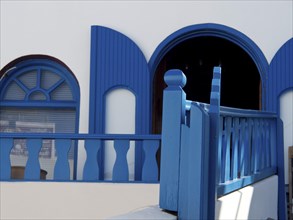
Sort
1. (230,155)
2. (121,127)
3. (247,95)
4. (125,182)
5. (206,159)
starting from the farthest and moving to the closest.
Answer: (247,95) → (121,127) → (125,182) → (230,155) → (206,159)

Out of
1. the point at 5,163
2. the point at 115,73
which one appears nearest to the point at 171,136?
the point at 5,163

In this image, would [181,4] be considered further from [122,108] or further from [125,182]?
[125,182]

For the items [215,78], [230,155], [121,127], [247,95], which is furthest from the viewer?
[247,95]

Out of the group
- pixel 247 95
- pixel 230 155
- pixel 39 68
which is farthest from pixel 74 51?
pixel 247 95

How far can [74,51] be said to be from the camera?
7016 mm

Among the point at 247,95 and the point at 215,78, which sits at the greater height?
the point at 247,95

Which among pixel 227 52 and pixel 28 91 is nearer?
pixel 28 91

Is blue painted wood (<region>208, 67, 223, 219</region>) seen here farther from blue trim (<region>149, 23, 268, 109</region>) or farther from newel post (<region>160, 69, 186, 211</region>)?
blue trim (<region>149, 23, 268, 109</region>)

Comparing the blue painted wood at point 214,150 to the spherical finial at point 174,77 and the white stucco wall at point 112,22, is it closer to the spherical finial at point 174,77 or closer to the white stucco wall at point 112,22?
the spherical finial at point 174,77

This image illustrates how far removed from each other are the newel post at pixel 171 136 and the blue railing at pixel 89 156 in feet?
7.35

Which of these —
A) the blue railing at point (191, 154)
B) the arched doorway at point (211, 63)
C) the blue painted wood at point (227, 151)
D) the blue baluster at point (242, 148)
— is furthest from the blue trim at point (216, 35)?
the blue railing at point (191, 154)

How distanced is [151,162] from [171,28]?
2223 mm

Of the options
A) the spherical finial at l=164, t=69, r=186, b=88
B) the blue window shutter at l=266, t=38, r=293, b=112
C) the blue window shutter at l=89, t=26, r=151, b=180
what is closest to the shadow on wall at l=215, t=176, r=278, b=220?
the spherical finial at l=164, t=69, r=186, b=88

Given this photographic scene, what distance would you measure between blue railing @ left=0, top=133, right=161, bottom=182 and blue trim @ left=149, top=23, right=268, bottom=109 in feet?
5.12
